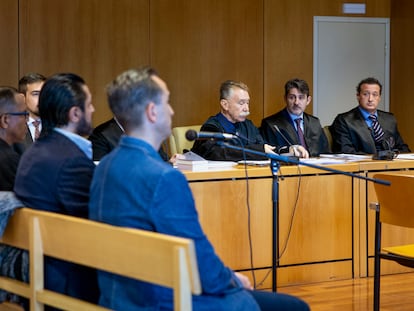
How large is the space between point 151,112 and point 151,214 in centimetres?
37

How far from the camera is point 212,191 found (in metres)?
5.19

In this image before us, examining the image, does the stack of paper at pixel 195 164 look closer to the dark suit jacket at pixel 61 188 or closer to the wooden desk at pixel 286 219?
the wooden desk at pixel 286 219

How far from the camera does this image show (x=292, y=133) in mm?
6832

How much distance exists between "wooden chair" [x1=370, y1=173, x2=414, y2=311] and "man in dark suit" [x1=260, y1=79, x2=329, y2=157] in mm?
2328

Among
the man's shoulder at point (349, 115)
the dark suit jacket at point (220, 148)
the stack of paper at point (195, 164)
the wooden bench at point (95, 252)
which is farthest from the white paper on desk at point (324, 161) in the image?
the wooden bench at point (95, 252)

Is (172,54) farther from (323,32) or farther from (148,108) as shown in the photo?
(148,108)

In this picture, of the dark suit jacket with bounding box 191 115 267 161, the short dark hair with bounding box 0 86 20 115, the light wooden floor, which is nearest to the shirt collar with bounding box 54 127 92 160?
the short dark hair with bounding box 0 86 20 115

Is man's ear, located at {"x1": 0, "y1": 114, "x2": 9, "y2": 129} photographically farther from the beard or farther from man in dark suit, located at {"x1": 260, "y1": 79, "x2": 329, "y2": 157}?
man in dark suit, located at {"x1": 260, "y1": 79, "x2": 329, "y2": 157}

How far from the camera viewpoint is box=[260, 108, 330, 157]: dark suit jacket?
6812mm

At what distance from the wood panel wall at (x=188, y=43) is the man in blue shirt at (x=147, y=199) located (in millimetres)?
4927

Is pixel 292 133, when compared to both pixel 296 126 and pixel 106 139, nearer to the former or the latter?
pixel 296 126

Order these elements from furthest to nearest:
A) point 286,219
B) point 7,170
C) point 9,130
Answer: point 286,219 → point 9,130 → point 7,170

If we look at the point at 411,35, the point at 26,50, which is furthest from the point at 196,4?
the point at 411,35

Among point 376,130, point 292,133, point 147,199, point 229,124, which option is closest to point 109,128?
point 229,124
